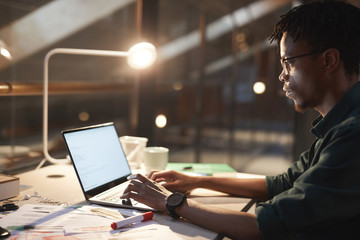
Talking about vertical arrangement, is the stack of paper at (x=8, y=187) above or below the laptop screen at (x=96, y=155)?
below

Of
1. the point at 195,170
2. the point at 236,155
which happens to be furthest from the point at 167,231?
the point at 236,155

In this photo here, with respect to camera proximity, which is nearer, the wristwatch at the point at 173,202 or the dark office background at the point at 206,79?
the wristwatch at the point at 173,202

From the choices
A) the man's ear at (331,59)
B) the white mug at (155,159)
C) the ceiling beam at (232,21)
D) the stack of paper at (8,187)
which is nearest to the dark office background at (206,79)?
the ceiling beam at (232,21)

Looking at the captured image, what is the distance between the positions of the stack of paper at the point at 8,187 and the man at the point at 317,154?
43 centimetres

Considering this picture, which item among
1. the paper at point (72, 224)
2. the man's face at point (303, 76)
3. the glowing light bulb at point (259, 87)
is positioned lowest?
the paper at point (72, 224)

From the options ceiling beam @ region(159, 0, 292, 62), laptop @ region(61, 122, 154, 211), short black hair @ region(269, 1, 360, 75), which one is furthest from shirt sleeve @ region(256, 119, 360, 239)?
ceiling beam @ region(159, 0, 292, 62)

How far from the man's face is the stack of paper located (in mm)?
1045

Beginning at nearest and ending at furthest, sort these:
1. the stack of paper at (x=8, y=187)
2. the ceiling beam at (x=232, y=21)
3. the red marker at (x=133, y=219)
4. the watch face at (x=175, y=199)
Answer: the red marker at (x=133, y=219)
the watch face at (x=175, y=199)
the stack of paper at (x=8, y=187)
the ceiling beam at (x=232, y=21)

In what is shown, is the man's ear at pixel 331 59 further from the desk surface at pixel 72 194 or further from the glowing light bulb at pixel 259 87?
the glowing light bulb at pixel 259 87

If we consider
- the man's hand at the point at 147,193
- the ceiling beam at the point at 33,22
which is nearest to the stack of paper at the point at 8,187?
the man's hand at the point at 147,193

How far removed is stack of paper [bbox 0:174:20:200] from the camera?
48.6 inches

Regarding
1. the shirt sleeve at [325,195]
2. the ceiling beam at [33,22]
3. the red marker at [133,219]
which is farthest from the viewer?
the ceiling beam at [33,22]

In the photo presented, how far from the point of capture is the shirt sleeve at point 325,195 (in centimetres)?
91

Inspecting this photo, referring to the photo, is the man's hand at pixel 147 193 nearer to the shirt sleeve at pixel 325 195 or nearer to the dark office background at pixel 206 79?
the shirt sleeve at pixel 325 195
